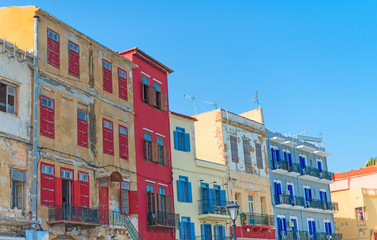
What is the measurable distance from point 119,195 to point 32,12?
9395mm

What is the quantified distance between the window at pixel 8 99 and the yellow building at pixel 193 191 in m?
12.3

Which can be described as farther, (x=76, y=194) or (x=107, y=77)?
(x=107, y=77)

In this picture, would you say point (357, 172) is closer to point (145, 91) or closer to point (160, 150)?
point (160, 150)

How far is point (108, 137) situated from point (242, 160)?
46.5ft

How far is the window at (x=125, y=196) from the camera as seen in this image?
26.8 meters

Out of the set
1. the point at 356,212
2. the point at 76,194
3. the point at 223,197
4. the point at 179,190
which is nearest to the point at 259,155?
the point at 223,197

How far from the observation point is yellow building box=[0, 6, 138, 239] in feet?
74.1

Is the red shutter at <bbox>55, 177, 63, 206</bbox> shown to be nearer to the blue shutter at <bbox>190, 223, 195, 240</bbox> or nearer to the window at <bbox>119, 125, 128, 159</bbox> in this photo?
the window at <bbox>119, 125, 128, 159</bbox>

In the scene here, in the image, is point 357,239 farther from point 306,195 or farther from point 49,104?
point 49,104

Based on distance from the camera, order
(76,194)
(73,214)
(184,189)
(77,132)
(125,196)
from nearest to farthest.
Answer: (73,214) < (76,194) < (77,132) < (125,196) < (184,189)

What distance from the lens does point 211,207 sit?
109 feet

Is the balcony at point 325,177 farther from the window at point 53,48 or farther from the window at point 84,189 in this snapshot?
the window at point 53,48

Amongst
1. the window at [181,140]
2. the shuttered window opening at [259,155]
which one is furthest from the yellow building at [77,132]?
the shuttered window opening at [259,155]

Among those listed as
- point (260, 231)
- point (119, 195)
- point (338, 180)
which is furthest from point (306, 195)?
point (119, 195)
